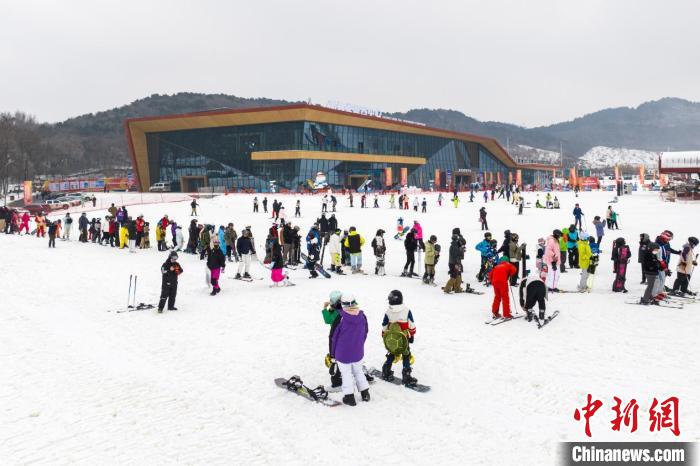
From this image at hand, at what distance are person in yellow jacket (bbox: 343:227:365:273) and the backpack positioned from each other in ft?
29.5

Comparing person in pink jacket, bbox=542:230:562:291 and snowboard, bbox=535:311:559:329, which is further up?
person in pink jacket, bbox=542:230:562:291

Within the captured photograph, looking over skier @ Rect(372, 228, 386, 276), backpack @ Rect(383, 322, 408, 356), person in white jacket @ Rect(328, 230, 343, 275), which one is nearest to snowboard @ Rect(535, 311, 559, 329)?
backpack @ Rect(383, 322, 408, 356)

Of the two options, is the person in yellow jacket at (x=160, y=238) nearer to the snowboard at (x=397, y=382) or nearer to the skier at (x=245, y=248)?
the skier at (x=245, y=248)

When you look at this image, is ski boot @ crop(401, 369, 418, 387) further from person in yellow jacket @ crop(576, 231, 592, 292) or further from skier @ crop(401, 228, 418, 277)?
skier @ crop(401, 228, 418, 277)

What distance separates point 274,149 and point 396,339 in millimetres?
56404

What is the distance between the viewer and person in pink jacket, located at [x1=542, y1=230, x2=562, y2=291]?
12.1 m

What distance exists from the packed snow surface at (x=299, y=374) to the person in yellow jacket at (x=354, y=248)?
1885 millimetres

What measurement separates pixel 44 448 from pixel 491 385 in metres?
5.67

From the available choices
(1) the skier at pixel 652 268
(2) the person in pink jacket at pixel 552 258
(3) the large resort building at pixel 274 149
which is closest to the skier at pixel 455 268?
(2) the person in pink jacket at pixel 552 258

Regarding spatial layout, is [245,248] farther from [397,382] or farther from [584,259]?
[584,259]

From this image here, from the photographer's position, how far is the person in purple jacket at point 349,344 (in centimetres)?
625

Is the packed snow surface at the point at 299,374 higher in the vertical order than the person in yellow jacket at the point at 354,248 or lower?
lower

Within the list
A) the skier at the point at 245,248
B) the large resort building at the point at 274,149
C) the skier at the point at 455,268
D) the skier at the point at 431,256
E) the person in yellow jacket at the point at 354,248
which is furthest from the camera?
the large resort building at the point at 274,149

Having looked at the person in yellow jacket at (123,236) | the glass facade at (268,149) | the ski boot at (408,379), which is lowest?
the ski boot at (408,379)
